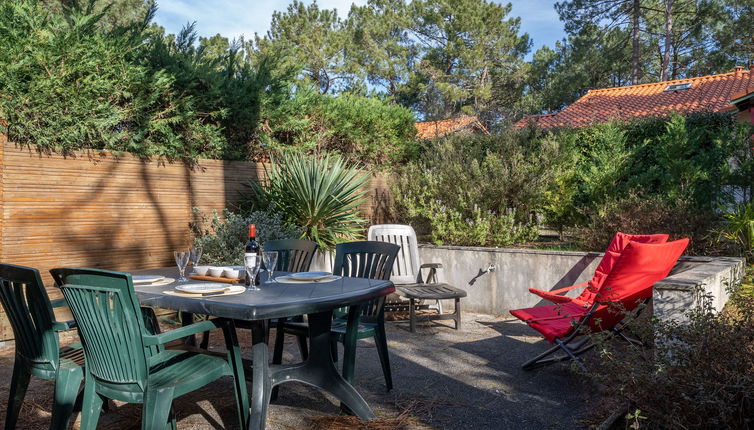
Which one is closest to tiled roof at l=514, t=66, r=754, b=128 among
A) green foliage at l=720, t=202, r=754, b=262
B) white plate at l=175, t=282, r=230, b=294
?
green foliage at l=720, t=202, r=754, b=262

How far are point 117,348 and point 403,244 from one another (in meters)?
4.13

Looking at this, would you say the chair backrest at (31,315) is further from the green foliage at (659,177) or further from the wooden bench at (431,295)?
the green foliage at (659,177)

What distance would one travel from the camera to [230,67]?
6.68 meters

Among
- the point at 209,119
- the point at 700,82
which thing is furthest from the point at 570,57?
the point at 209,119

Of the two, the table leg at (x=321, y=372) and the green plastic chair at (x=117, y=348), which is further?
the table leg at (x=321, y=372)

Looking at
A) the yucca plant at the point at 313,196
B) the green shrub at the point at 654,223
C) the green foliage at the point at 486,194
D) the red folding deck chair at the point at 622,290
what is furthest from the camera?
the green foliage at the point at 486,194

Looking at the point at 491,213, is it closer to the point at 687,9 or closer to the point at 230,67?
the point at 230,67

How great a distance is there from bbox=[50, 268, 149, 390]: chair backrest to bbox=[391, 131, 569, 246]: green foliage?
15.9ft

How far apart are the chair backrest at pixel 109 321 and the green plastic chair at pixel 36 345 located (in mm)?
257

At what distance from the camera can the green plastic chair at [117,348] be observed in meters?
2.21

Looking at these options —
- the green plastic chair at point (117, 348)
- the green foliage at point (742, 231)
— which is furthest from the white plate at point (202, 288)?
the green foliage at point (742, 231)

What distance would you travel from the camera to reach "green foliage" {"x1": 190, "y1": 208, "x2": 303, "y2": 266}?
5.63 meters

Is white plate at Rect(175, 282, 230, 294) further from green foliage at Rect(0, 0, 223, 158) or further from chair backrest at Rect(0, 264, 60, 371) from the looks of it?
green foliage at Rect(0, 0, 223, 158)

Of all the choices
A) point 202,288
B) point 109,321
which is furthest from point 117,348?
point 202,288
